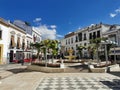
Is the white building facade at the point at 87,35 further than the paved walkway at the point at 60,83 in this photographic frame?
Yes

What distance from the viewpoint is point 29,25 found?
135ft

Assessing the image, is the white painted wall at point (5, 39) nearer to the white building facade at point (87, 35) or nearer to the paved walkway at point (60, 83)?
the white building facade at point (87, 35)

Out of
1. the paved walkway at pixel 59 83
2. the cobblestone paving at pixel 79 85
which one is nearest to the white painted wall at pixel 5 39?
the paved walkway at pixel 59 83

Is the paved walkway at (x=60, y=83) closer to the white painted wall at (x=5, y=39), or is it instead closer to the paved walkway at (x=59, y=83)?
the paved walkway at (x=59, y=83)

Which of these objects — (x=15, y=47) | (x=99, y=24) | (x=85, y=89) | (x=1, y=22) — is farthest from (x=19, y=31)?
(x=85, y=89)

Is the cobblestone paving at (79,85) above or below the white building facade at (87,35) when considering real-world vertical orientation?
below

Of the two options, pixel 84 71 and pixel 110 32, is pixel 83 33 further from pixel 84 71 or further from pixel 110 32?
pixel 84 71

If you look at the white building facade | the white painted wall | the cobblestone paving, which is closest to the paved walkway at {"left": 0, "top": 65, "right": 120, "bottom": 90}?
the cobblestone paving

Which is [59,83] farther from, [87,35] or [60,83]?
[87,35]

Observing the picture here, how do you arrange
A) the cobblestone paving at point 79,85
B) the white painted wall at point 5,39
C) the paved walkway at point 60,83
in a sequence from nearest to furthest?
the cobblestone paving at point 79,85 < the paved walkway at point 60,83 < the white painted wall at point 5,39

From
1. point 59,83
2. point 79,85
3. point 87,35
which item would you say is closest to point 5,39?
point 59,83

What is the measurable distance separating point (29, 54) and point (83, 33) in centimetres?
1541

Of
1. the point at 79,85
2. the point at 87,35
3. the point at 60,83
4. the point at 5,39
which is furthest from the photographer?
the point at 87,35

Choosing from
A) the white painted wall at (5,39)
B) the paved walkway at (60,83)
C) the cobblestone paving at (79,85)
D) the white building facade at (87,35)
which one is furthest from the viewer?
the white building facade at (87,35)
